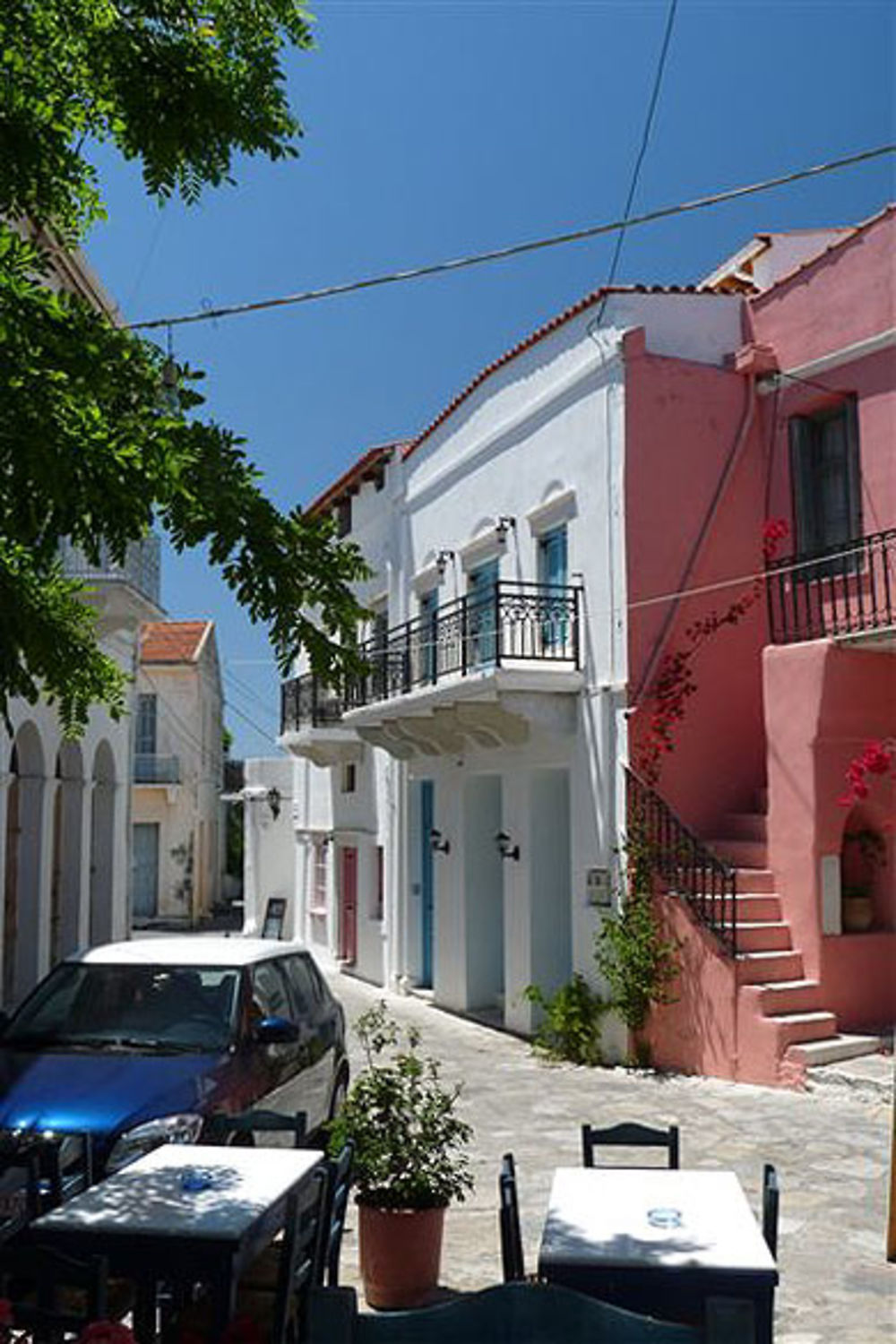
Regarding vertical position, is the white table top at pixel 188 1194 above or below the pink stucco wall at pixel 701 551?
below

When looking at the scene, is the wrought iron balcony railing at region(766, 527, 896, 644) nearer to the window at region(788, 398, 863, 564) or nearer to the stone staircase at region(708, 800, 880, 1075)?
the window at region(788, 398, 863, 564)

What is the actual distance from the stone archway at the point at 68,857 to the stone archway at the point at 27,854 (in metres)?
1.57

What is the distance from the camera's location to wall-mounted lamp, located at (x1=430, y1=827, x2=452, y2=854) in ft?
55.6

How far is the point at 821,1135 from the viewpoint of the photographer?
9.31 m

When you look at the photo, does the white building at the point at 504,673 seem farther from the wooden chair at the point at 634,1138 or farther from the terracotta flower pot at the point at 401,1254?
the wooden chair at the point at 634,1138

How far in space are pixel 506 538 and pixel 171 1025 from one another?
32.7 feet

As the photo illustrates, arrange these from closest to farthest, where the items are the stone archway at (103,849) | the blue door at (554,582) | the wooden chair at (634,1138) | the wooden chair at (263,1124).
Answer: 1. the wooden chair at (634,1138)
2. the wooden chair at (263,1124)
3. the blue door at (554,582)
4. the stone archway at (103,849)

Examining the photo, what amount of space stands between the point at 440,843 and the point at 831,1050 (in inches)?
280

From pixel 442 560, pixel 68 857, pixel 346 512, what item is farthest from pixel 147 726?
pixel 442 560

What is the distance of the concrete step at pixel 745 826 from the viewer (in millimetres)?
12969

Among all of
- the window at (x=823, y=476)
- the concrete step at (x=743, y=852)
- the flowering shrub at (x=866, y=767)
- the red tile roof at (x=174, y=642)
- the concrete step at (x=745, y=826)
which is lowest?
the concrete step at (x=743, y=852)

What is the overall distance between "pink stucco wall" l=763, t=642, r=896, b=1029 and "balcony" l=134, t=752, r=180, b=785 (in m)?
26.8

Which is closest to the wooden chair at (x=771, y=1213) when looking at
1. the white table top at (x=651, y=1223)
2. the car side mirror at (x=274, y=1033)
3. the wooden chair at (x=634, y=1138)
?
the white table top at (x=651, y=1223)

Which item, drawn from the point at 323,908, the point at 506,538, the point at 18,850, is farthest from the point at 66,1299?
the point at 323,908
